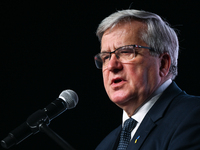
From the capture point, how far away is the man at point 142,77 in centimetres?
177

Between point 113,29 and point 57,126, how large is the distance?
221 centimetres

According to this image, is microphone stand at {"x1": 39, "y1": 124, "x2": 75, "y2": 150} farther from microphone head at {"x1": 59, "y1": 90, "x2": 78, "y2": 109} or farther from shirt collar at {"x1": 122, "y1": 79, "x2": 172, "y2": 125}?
shirt collar at {"x1": 122, "y1": 79, "x2": 172, "y2": 125}

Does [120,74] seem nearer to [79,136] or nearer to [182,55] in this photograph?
[182,55]

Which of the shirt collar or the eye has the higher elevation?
the eye

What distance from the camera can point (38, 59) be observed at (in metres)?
4.09

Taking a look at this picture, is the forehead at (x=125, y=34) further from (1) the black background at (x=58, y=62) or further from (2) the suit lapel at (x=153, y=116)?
(1) the black background at (x=58, y=62)

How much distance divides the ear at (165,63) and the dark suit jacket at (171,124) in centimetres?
14

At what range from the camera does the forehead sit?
6.75ft

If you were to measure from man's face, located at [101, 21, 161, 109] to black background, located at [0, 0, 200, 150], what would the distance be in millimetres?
1699

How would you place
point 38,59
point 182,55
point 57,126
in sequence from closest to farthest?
1. point 182,55
2. point 57,126
3. point 38,59

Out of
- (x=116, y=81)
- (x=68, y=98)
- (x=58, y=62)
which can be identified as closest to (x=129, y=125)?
(x=116, y=81)

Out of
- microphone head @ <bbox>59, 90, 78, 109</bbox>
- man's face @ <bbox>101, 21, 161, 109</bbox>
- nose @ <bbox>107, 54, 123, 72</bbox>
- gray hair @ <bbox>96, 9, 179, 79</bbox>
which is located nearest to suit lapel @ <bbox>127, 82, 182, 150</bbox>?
man's face @ <bbox>101, 21, 161, 109</bbox>

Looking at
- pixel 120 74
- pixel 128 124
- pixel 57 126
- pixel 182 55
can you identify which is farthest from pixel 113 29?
pixel 57 126

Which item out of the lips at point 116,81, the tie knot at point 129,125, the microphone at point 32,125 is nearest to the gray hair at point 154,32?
the lips at point 116,81
